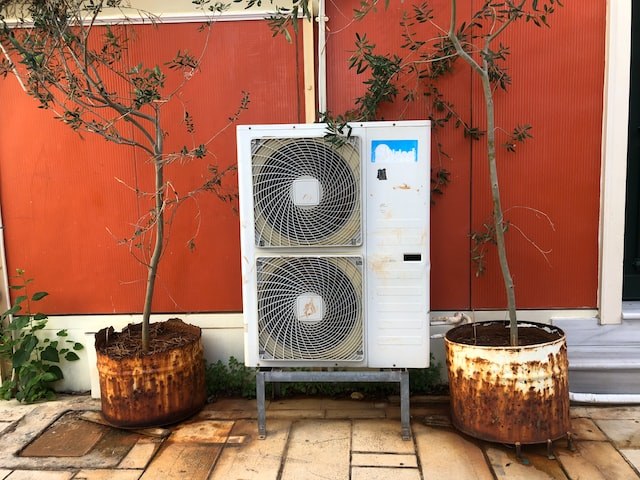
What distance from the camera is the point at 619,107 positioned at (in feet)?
10.8

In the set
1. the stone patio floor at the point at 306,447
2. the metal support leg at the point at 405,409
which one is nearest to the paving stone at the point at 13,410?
the stone patio floor at the point at 306,447

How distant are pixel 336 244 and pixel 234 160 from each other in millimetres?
1115

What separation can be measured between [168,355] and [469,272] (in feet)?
6.51

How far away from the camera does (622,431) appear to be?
298 cm

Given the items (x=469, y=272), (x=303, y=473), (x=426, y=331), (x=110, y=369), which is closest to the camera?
(x=303, y=473)

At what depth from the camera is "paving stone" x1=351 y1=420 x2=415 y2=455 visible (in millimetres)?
2854

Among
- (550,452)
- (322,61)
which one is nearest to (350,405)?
(550,452)

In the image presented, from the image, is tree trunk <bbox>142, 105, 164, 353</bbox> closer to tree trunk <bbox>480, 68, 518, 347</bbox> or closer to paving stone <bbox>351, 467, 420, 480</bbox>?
paving stone <bbox>351, 467, 420, 480</bbox>

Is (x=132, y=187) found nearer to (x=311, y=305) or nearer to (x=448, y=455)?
(x=311, y=305)

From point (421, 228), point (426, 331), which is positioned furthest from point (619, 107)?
point (426, 331)

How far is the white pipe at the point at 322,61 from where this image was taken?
10.8 feet

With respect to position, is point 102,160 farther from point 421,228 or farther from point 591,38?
point 591,38

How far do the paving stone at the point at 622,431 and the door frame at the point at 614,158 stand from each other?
64 cm

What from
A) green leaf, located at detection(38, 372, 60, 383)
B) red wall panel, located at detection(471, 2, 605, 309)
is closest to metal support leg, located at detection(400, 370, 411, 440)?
red wall panel, located at detection(471, 2, 605, 309)
